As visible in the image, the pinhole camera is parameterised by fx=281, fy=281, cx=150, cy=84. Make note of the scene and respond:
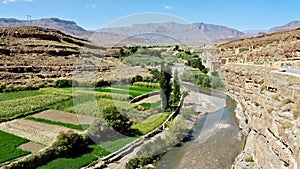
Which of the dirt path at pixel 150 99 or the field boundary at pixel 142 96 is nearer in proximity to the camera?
the field boundary at pixel 142 96

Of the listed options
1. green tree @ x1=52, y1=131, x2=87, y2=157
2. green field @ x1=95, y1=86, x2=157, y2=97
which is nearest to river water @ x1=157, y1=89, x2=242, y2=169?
green tree @ x1=52, y1=131, x2=87, y2=157

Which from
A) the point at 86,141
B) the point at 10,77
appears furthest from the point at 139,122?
the point at 10,77

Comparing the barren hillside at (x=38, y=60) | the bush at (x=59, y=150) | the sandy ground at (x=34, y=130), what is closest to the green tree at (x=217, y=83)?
the barren hillside at (x=38, y=60)

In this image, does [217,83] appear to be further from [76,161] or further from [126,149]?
[76,161]

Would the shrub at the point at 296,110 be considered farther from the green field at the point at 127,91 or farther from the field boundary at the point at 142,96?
the green field at the point at 127,91

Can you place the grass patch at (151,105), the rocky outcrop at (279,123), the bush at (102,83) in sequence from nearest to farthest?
the rocky outcrop at (279,123) → the grass patch at (151,105) → the bush at (102,83)

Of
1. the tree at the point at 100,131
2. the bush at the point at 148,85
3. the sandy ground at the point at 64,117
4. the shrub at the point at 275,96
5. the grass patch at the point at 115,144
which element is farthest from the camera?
the bush at the point at 148,85
